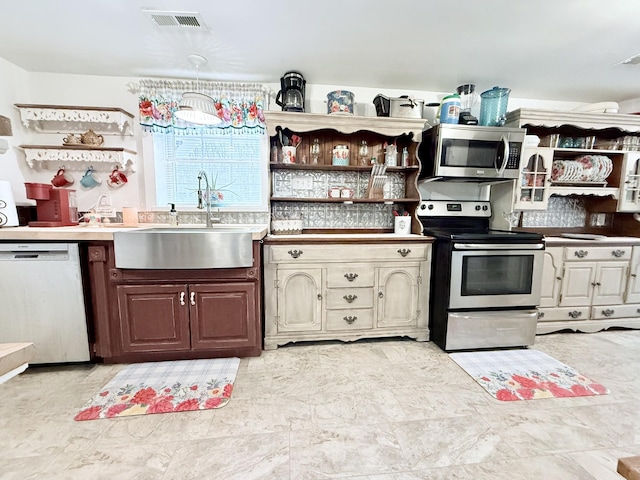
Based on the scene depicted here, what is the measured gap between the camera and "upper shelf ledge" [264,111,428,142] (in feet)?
7.57

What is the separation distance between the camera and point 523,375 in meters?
1.96

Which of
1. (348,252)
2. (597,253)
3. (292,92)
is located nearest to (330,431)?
(348,252)

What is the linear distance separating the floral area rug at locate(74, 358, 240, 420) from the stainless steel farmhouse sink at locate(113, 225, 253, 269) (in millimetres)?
722

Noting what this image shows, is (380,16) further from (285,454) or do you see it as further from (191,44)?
(285,454)

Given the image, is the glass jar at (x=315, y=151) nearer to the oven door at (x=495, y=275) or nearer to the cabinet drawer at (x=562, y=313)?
the oven door at (x=495, y=275)

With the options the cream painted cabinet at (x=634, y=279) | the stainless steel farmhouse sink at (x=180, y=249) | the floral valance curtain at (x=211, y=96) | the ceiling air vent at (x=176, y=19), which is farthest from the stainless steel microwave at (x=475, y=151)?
the ceiling air vent at (x=176, y=19)

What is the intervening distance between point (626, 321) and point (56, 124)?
5.45 meters

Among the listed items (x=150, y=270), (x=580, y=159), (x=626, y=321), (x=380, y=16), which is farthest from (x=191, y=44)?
(x=626, y=321)

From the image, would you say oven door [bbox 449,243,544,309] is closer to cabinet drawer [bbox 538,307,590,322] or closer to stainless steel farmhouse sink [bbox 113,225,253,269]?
cabinet drawer [bbox 538,307,590,322]

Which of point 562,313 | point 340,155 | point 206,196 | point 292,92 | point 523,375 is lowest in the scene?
point 523,375

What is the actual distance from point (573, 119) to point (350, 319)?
2.67m

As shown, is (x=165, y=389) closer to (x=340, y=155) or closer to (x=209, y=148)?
(x=209, y=148)

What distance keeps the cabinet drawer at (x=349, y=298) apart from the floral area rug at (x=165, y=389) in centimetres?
84

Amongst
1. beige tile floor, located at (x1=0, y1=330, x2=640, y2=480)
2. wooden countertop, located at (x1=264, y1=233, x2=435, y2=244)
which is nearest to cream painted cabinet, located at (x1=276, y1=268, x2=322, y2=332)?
wooden countertop, located at (x1=264, y1=233, x2=435, y2=244)
